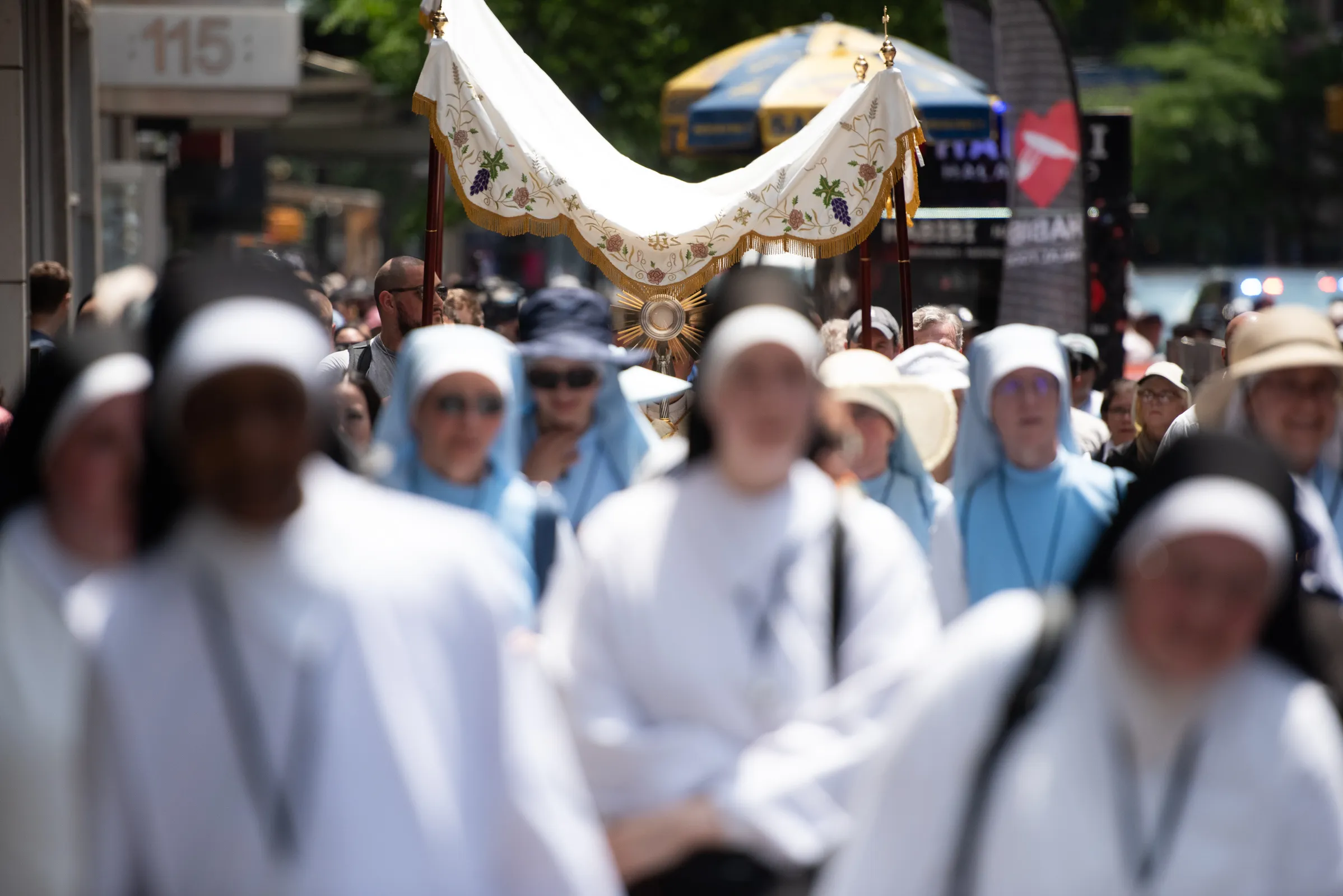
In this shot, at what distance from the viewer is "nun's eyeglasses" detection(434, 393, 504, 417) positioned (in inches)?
184

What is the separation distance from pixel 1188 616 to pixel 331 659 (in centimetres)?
121

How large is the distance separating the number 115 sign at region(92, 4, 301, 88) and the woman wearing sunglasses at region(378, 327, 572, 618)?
1527cm

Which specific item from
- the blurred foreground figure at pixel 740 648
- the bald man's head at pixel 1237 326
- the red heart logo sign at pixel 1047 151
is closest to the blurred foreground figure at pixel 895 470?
the bald man's head at pixel 1237 326

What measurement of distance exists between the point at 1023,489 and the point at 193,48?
15362 millimetres

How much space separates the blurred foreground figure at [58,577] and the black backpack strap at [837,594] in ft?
4.10

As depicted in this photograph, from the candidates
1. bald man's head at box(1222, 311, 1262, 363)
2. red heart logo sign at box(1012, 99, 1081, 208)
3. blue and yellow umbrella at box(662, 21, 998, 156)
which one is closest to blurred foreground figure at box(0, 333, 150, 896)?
bald man's head at box(1222, 311, 1262, 363)

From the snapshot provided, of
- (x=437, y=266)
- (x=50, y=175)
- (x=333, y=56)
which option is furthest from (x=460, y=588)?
(x=333, y=56)

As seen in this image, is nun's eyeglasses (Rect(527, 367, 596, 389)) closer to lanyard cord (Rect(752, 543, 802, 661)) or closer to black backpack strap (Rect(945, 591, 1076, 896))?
lanyard cord (Rect(752, 543, 802, 661))

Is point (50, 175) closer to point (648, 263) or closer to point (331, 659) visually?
point (648, 263)

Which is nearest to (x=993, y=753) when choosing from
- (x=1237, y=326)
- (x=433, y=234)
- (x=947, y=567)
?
(x=947, y=567)

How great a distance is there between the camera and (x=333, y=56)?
1617 inches

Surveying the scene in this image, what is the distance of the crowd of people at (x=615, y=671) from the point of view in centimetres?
280

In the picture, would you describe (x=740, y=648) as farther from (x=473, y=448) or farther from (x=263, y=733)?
(x=473, y=448)

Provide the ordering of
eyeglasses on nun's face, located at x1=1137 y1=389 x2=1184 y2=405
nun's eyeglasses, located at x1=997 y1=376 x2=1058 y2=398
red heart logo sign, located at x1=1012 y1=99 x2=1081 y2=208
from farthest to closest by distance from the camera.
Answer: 1. red heart logo sign, located at x1=1012 y1=99 x2=1081 y2=208
2. eyeglasses on nun's face, located at x1=1137 y1=389 x2=1184 y2=405
3. nun's eyeglasses, located at x1=997 y1=376 x2=1058 y2=398
